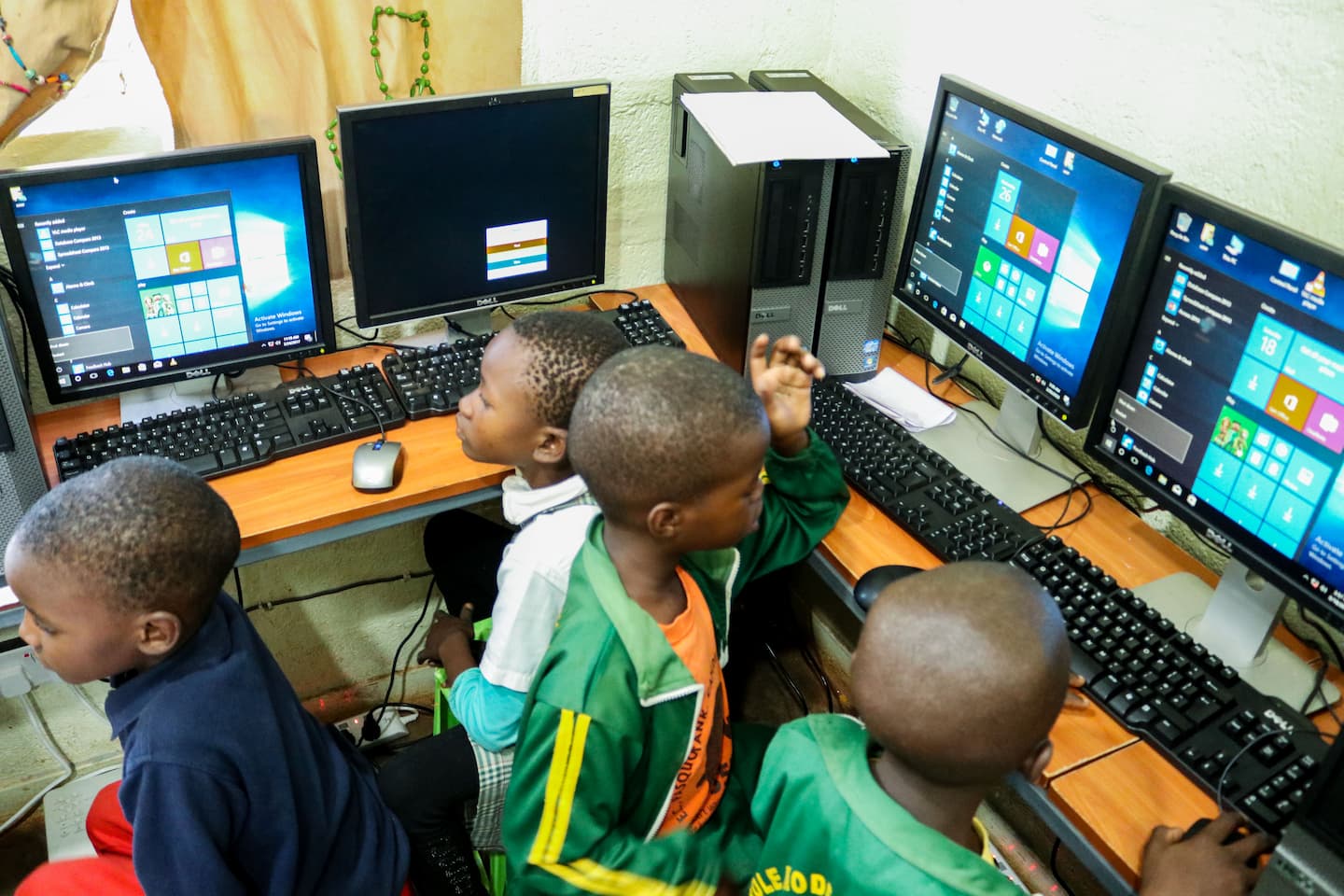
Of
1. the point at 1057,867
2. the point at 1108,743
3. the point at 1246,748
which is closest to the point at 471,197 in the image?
the point at 1108,743

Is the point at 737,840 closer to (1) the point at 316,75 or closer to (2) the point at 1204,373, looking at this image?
(2) the point at 1204,373

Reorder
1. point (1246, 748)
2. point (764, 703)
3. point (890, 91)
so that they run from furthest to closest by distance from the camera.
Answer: point (764, 703) < point (890, 91) < point (1246, 748)

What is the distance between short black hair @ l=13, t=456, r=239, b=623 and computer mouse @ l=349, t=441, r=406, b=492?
0.39 meters

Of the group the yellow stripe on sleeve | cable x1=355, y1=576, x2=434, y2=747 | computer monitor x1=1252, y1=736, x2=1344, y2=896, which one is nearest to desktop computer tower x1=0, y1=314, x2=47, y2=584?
the yellow stripe on sleeve

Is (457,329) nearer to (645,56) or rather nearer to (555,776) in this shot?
(645,56)

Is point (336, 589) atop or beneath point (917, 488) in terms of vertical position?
beneath

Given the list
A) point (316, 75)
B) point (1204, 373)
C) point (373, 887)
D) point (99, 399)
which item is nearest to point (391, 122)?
point (316, 75)

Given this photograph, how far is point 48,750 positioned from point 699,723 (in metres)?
1.58

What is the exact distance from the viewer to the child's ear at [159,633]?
1.18 meters

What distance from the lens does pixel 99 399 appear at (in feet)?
6.11

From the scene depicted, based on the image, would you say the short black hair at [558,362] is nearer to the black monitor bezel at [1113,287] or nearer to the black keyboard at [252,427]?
the black keyboard at [252,427]

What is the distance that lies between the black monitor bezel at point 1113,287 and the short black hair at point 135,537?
117cm

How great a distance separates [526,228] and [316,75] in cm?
44

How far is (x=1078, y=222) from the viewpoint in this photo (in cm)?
152
